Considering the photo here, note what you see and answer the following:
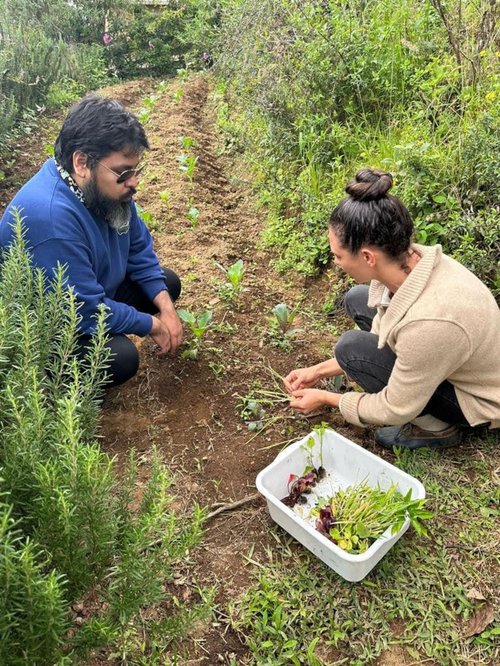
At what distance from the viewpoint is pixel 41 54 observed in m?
7.24

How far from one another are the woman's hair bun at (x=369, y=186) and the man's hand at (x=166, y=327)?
4.01 feet

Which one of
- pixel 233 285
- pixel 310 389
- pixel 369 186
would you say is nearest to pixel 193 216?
pixel 233 285

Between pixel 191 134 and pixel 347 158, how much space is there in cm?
285

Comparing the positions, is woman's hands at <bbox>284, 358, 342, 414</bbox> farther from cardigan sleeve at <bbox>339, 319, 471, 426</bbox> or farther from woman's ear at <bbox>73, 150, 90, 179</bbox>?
woman's ear at <bbox>73, 150, 90, 179</bbox>

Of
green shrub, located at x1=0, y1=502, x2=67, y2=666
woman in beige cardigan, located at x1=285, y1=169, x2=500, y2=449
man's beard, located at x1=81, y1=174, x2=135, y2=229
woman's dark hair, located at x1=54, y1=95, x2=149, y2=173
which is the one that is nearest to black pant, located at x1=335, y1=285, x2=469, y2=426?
woman in beige cardigan, located at x1=285, y1=169, x2=500, y2=449

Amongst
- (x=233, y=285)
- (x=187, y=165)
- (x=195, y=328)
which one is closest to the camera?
(x=195, y=328)

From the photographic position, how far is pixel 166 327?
2.84 m

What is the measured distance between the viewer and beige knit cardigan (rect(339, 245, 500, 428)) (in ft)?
6.25

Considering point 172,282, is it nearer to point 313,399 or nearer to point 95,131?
point 95,131

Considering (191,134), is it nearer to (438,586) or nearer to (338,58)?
(338,58)

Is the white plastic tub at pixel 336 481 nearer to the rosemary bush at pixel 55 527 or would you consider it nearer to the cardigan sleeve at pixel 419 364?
the cardigan sleeve at pixel 419 364

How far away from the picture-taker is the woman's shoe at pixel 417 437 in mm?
2389

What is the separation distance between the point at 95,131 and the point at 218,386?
1.36m

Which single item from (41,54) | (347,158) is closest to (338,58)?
(347,158)
